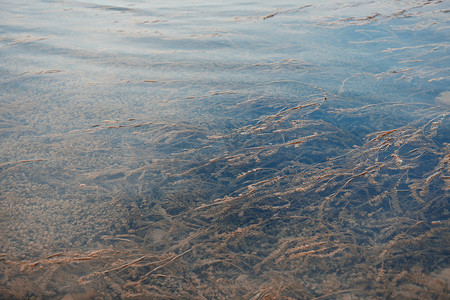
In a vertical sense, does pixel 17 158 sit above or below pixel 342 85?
below

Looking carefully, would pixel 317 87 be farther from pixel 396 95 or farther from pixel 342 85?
pixel 396 95

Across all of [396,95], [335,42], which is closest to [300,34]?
[335,42]

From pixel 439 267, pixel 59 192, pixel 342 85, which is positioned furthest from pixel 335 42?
pixel 59 192

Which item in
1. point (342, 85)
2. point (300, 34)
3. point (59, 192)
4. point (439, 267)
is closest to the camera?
point (439, 267)

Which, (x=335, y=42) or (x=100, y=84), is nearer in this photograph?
(x=100, y=84)

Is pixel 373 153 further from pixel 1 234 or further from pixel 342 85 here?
pixel 1 234

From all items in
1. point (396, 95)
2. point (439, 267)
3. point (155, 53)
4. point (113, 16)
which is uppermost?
point (113, 16)

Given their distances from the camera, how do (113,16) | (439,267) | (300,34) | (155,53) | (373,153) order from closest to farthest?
(439,267)
(373,153)
(155,53)
(300,34)
(113,16)
